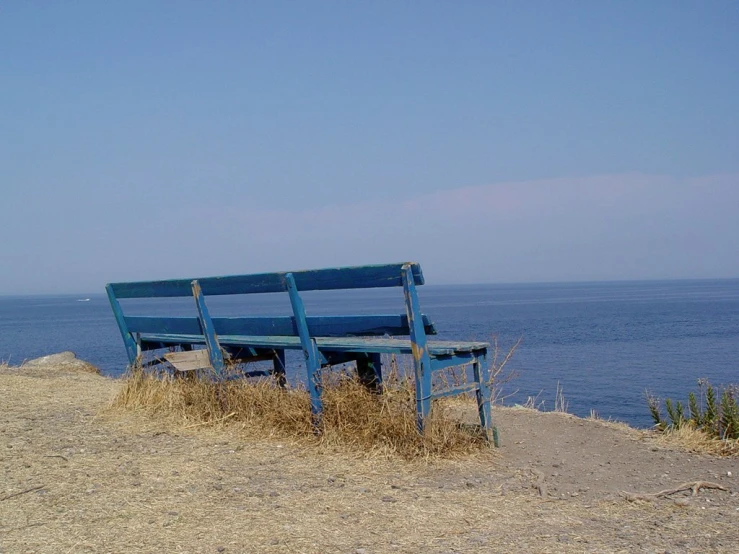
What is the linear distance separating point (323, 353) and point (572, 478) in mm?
2192

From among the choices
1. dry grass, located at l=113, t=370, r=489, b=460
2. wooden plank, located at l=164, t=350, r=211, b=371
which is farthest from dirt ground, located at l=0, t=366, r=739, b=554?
wooden plank, located at l=164, t=350, r=211, b=371

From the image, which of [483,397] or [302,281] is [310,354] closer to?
[302,281]

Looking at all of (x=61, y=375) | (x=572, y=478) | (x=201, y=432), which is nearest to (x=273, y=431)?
(x=201, y=432)

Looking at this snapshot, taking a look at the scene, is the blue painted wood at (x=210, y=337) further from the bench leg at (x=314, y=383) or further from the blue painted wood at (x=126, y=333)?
the blue painted wood at (x=126, y=333)

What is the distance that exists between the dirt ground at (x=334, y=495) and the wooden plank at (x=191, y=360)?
57 cm

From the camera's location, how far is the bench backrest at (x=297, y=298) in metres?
5.64

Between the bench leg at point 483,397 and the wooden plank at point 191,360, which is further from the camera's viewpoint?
the wooden plank at point 191,360

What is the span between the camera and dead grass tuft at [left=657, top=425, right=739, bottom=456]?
20.9 ft

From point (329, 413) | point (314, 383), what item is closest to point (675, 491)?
point (329, 413)

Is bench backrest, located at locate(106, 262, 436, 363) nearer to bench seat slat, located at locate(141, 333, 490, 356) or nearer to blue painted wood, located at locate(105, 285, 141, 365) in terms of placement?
bench seat slat, located at locate(141, 333, 490, 356)

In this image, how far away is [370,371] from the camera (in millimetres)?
6734

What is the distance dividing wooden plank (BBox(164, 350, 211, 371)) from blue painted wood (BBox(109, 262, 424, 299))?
589 mm

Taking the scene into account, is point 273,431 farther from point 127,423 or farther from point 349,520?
point 349,520

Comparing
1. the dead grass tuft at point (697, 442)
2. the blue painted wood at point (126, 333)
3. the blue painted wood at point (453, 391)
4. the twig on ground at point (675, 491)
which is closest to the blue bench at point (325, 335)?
the blue painted wood at point (453, 391)
